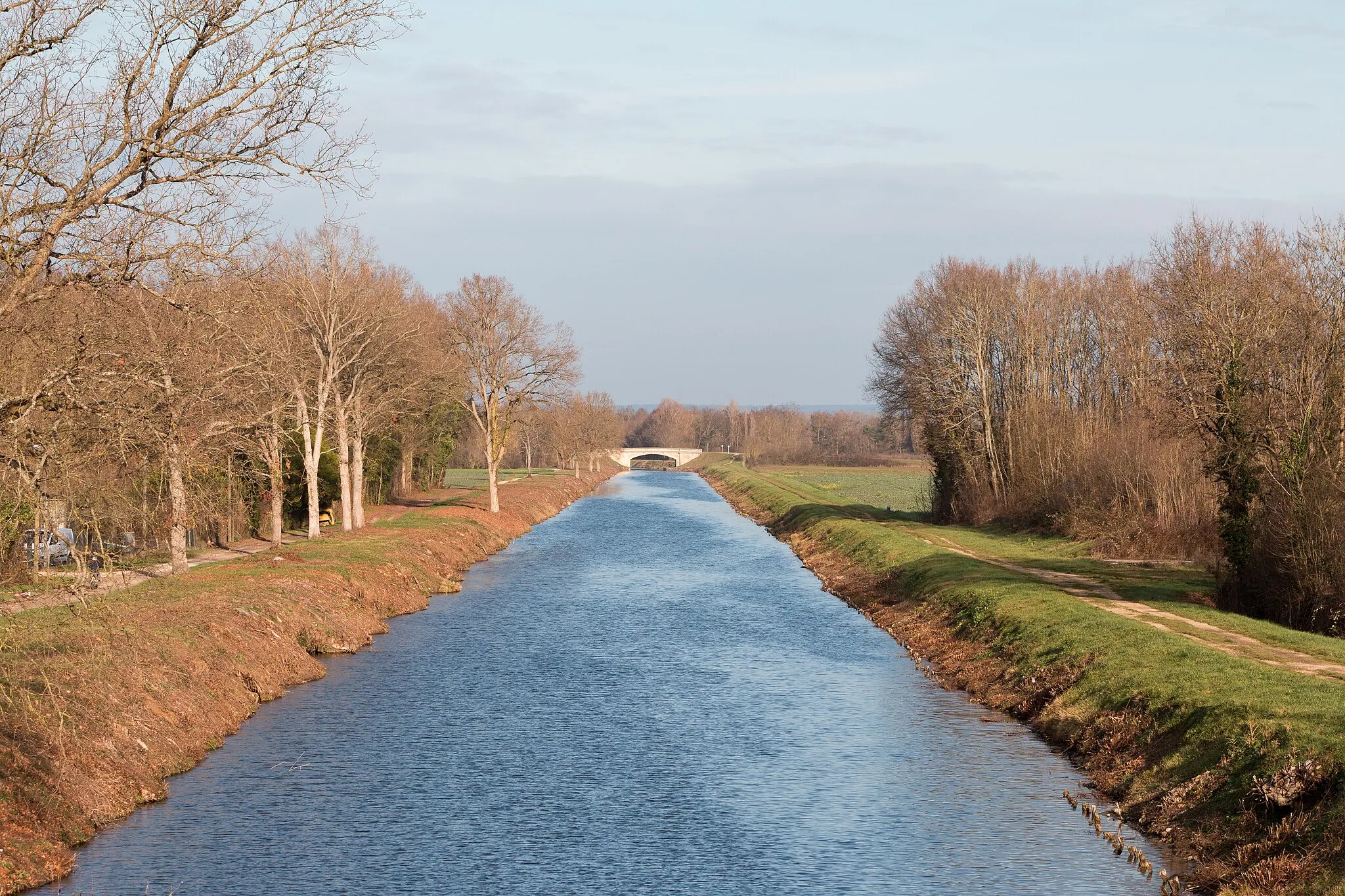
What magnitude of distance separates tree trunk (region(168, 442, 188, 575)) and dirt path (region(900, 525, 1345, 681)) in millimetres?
19778

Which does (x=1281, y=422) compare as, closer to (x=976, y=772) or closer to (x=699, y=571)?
(x=976, y=772)

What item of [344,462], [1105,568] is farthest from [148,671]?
[1105,568]

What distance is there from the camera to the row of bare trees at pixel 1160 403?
104 ft

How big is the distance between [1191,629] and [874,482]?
9775cm

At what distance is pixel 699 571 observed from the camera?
53156 millimetres

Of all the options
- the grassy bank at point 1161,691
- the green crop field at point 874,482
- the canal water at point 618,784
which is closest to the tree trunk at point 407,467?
the green crop field at point 874,482

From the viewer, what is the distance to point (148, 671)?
22938mm

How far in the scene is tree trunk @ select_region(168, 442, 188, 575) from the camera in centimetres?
1383

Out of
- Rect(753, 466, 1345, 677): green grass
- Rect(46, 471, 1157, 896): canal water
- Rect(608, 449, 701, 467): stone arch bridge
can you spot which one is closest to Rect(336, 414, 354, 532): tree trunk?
Rect(46, 471, 1157, 896): canal water

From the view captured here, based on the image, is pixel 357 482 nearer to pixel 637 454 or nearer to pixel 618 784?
pixel 618 784

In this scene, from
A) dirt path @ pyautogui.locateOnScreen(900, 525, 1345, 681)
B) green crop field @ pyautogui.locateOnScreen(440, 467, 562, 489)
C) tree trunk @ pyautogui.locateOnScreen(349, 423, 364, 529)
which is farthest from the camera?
green crop field @ pyautogui.locateOnScreen(440, 467, 562, 489)

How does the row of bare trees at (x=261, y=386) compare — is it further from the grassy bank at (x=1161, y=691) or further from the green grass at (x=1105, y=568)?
the green grass at (x=1105, y=568)

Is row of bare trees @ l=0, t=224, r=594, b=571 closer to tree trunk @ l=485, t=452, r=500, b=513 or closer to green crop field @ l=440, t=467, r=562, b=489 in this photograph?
tree trunk @ l=485, t=452, r=500, b=513

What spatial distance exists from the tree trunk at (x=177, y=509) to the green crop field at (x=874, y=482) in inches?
1973
